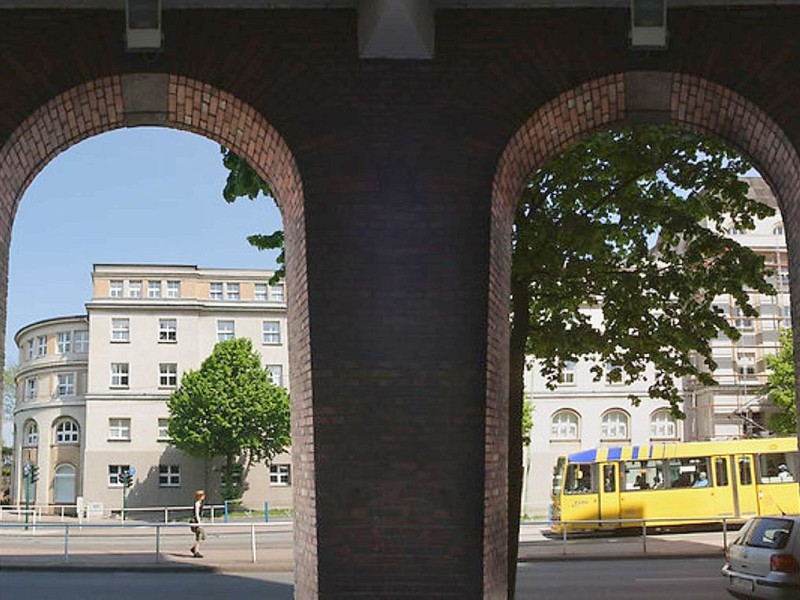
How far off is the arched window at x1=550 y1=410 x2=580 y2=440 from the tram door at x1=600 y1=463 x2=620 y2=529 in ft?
95.6

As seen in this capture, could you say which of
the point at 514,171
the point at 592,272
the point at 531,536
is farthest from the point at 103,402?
the point at 514,171

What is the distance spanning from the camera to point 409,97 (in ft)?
30.0

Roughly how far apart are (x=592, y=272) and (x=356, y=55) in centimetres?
746

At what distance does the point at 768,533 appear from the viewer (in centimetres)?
1568

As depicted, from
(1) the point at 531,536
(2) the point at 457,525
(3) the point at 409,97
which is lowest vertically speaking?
(1) the point at 531,536

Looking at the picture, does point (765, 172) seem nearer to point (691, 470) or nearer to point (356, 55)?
point (356, 55)

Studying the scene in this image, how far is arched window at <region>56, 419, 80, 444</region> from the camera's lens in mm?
68750

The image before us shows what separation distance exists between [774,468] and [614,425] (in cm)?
3047

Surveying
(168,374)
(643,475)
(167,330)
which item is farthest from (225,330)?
(643,475)

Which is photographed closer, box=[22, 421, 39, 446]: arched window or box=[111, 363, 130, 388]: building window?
box=[111, 363, 130, 388]: building window

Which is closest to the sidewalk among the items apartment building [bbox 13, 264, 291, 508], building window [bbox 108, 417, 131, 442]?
apartment building [bbox 13, 264, 291, 508]

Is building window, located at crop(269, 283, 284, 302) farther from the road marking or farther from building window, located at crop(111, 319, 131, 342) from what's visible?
the road marking

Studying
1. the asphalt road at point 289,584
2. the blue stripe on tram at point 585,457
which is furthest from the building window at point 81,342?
the asphalt road at point 289,584

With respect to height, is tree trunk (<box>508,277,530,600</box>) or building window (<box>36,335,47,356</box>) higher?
building window (<box>36,335,47,356</box>)
